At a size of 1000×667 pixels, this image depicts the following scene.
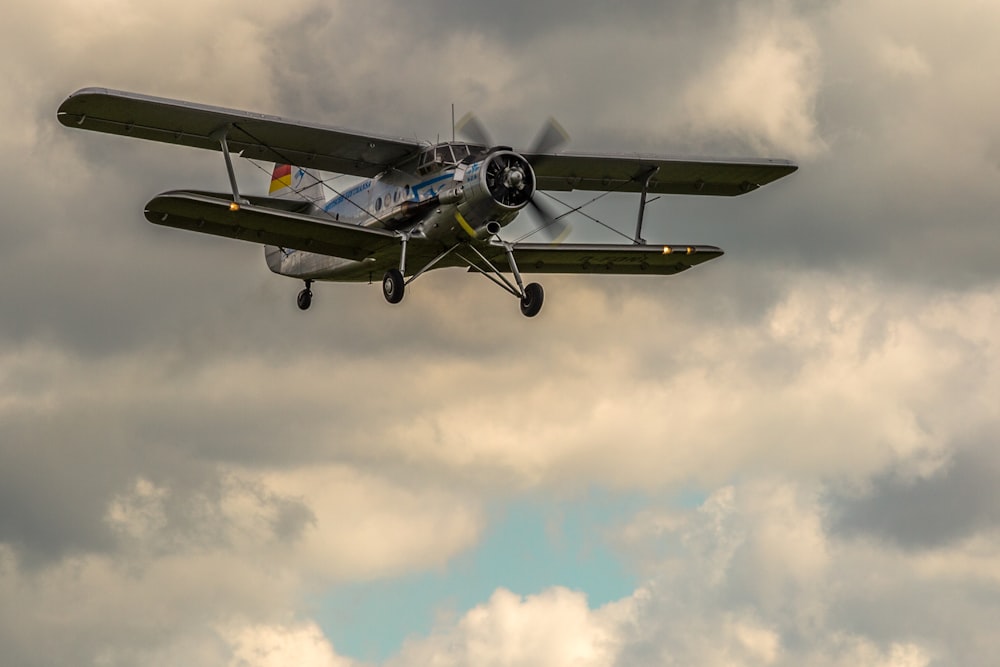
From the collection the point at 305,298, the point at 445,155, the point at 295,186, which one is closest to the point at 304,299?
the point at 305,298

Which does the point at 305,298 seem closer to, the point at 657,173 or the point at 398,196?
the point at 398,196

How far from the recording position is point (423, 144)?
40.7 m

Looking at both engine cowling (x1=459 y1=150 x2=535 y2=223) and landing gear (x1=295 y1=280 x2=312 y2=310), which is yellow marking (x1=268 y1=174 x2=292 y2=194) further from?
engine cowling (x1=459 y1=150 x2=535 y2=223)

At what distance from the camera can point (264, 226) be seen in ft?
128

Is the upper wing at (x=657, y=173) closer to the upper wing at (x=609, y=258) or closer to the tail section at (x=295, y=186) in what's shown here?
the upper wing at (x=609, y=258)

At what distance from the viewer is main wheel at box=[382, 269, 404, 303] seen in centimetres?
3922

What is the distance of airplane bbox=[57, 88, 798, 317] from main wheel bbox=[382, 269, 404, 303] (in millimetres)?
23

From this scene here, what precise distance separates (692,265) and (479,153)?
25.2ft

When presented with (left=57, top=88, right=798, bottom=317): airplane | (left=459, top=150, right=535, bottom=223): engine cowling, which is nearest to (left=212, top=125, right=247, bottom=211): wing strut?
(left=57, top=88, right=798, bottom=317): airplane

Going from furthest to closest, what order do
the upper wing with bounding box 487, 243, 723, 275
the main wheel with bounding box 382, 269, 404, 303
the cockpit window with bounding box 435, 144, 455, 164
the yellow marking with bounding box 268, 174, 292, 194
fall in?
1. the yellow marking with bounding box 268, 174, 292, 194
2. the upper wing with bounding box 487, 243, 723, 275
3. the cockpit window with bounding box 435, 144, 455, 164
4. the main wheel with bounding box 382, 269, 404, 303

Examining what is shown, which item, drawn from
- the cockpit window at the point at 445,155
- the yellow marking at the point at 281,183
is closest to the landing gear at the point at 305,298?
the yellow marking at the point at 281,183

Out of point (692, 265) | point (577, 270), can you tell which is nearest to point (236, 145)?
point (577, 270)

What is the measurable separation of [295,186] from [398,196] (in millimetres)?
6946

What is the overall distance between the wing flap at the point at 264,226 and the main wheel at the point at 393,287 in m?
0.91
